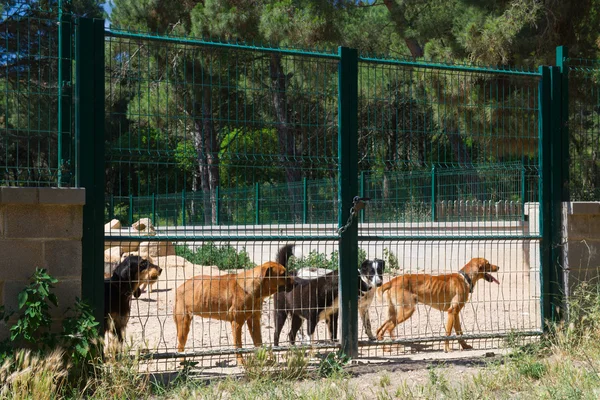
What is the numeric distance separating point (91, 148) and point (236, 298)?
214 cm

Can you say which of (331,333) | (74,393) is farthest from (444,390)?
(74,393)

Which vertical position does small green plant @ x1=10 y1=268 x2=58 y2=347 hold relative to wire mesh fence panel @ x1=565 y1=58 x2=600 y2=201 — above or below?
below

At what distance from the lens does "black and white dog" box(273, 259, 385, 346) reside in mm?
7832

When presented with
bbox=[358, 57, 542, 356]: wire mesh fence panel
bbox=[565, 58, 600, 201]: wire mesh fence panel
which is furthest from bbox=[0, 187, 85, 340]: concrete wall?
bbox=[565, 58, 600, 201]: wire mesh fence panel

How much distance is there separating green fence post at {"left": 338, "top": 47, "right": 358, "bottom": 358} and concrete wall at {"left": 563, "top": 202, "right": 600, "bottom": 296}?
2.66 m

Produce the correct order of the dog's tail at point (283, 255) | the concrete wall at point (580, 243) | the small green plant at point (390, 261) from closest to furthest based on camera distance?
the concrete wall at point (580, 243), the dog's tail at point (283, 255), the small green plant at point (390, 261)

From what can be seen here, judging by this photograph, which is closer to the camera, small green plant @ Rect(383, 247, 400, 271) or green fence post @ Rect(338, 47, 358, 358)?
green fence post @ Rect(338, 47, 358, 358)

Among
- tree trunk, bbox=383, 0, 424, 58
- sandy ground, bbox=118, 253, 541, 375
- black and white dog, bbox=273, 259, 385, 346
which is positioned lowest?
sandy ground, bbox=118, 253, 541, 375

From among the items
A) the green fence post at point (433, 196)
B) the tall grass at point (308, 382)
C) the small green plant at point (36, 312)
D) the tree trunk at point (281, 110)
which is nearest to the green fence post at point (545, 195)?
the tall grass at point (308, 382)

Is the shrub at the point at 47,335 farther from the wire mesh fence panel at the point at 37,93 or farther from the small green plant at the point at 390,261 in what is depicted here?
the small green plant at the point at 390,261

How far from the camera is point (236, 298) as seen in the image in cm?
696

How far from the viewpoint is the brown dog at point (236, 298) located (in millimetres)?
6898

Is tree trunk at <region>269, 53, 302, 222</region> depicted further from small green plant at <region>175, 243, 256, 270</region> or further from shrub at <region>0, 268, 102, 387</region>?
shrub at <region>0, 268, 102, 387</region>

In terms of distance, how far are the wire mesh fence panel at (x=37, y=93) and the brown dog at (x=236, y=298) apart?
187 centimetres
